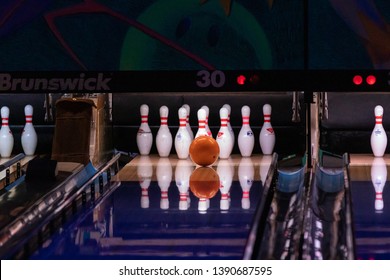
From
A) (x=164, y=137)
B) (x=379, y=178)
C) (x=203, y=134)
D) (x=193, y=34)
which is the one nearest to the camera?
(x=193, y=34)

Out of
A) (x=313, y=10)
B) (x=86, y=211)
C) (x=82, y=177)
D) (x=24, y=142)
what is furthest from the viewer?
(x=24, y=142)

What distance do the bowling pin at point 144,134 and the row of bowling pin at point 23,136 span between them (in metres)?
0.66

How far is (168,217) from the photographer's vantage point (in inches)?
135

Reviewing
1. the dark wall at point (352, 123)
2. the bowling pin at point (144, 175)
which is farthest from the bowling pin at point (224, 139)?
the dark wall at point (352, 123)

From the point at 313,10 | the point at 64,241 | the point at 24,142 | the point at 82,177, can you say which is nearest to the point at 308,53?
the point at 313,10

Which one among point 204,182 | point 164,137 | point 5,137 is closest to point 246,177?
point 204,182

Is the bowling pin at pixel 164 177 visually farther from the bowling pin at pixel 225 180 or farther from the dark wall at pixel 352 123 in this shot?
the dark wall at pixel 352 123

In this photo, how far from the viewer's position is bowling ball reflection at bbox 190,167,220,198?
13.0ft

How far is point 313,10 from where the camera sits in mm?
3375

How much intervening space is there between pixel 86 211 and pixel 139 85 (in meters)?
0.60

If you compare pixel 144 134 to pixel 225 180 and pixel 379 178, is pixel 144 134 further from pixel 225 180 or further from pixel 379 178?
pixel 379 178

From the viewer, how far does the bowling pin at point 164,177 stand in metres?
3.79

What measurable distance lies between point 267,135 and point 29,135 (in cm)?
146

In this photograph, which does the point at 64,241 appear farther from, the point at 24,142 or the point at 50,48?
the point at 24,142
